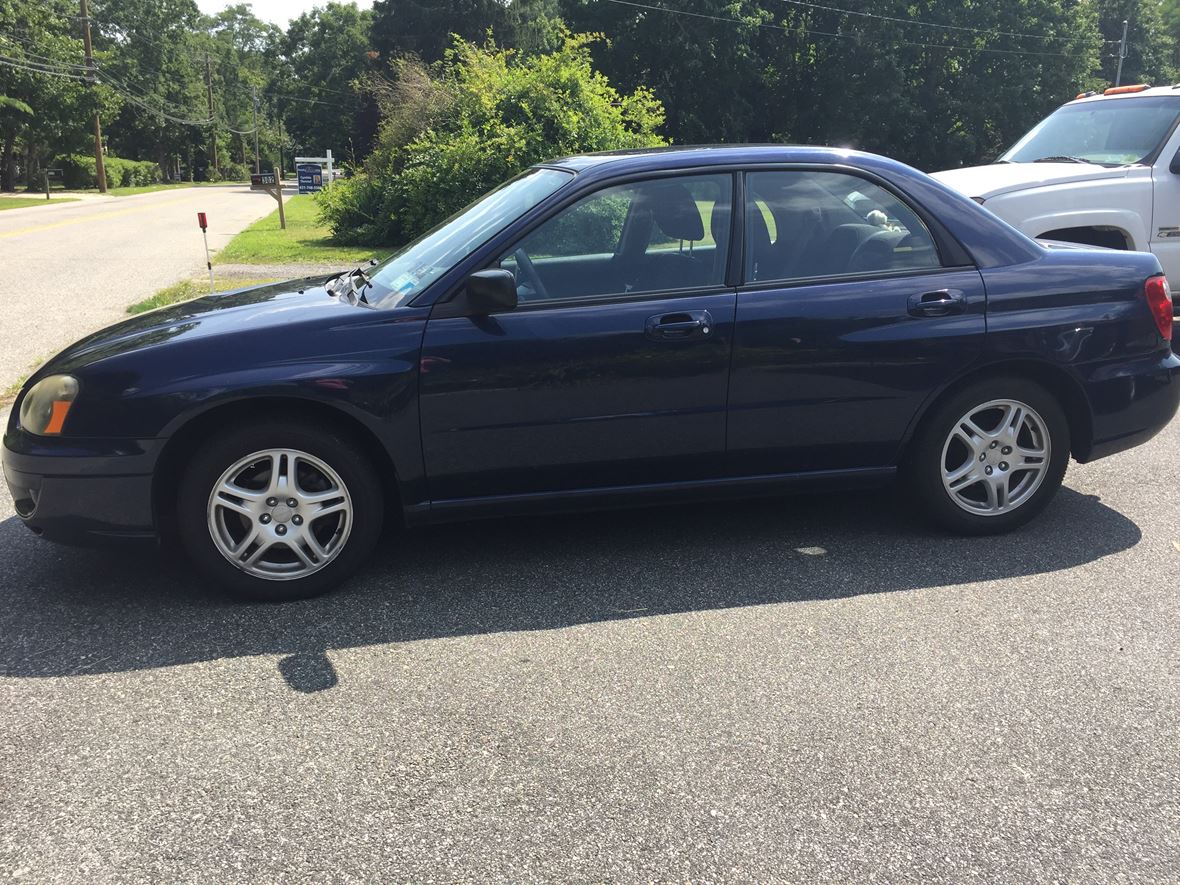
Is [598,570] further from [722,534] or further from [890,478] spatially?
[890,478]

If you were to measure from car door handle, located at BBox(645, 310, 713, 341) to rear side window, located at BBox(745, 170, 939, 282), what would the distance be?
1.08ft

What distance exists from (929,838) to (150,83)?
101789 mm

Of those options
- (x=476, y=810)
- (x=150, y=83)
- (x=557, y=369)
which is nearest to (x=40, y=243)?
(x=557, y=369)

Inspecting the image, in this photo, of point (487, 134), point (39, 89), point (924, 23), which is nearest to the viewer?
point (487, 134)

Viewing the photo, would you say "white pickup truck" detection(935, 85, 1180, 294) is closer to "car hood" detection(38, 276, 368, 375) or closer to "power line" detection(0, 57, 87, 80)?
"car hood" detection(38, 276, 368, 375)

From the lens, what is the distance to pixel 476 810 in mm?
2672

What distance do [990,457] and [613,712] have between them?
234 centimetres

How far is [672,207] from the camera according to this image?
431 cm

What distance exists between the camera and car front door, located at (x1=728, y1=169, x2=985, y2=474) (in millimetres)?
4164

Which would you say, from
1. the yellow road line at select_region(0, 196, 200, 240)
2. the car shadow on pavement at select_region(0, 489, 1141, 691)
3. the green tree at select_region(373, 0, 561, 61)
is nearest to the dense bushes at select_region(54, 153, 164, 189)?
the green tree at select_region(373, 0, 561, 61)

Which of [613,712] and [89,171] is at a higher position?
[89,171]

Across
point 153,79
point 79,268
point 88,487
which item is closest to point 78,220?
point 79,268

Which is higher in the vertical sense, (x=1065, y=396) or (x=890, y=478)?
(x=1065, y=396)

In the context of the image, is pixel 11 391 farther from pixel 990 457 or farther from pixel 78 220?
pixel 78 220
